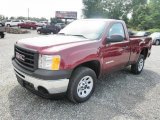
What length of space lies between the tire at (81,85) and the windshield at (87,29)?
0.92 metres

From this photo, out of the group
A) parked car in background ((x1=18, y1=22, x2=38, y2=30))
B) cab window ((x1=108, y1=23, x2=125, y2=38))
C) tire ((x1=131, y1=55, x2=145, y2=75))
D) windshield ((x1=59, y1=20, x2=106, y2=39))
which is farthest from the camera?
parked car in background ((x1=18, y1=22, x2=38, y2=30))

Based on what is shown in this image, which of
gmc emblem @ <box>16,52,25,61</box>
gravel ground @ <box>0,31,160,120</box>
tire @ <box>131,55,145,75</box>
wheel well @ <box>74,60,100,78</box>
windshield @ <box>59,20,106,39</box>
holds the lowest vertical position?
gravel ground @ <box>0,31,160,120</box>

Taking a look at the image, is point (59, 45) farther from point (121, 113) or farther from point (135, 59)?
point (135, 59)

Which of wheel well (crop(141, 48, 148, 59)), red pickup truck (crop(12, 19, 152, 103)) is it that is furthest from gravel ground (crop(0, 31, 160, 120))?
wheel well (crop(141, 48, 148, 59))

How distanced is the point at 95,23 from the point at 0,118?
3.09 meters

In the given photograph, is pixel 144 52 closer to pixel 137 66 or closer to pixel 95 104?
pixel 137 66

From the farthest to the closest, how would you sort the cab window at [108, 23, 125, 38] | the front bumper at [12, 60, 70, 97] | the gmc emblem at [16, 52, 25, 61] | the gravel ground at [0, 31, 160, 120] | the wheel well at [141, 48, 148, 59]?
the wheel well at [141, 48, 148, 59]
the cab window at [108, 23, 125, 38]
the gmc emblem at [16, 52, 25, 61]
the gravel ground at [0, 31, 160, 120]
the front bumper at [12, 60, 70, 97]

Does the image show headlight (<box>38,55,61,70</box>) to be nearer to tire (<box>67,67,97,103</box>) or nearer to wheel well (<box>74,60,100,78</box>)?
tire (<box>67,67,97,103</box>)

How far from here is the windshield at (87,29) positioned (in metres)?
4.86

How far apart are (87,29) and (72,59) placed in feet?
4.64

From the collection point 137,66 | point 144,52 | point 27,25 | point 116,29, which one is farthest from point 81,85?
point 27,25

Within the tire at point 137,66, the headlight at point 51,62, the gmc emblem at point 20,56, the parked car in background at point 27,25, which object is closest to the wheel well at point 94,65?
the headlight at point 51,62

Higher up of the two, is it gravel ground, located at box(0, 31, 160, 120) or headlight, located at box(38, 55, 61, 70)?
headlight, located at box(38, 55, 61, 70)

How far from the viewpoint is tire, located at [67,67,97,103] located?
408cm
